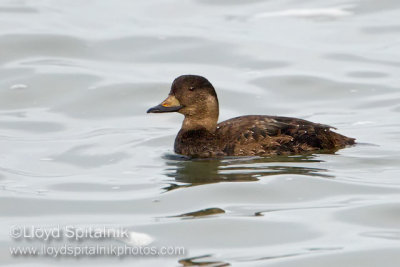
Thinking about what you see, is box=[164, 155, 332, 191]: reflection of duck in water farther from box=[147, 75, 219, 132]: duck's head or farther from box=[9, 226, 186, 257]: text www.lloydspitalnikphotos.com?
box=[9, 226, 186, 257]: text www.lloydspitalnikphotos.com

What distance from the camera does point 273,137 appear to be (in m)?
9.86

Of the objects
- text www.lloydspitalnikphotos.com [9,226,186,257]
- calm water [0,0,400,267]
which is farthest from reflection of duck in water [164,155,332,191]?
text www.lloydspitalnikphotos.com [9,226,186,257]

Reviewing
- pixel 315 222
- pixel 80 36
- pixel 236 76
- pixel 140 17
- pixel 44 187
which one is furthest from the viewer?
pixel 140 17

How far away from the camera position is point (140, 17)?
17.1 m

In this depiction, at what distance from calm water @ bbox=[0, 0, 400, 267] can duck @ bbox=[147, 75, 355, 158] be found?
21 cm

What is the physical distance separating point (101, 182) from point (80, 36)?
702 centimetres

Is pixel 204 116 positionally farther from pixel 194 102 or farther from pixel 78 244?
pixel 78 244

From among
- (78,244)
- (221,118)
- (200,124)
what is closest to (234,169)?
(200,124)

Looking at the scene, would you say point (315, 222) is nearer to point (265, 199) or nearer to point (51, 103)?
point (265, 199)

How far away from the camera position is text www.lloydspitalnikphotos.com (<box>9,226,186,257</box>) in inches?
283

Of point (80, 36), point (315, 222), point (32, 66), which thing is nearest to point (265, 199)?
point (315, 222)

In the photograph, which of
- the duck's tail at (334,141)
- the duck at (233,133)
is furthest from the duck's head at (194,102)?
the duck's tail at (334,141)

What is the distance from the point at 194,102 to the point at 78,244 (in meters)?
3.35

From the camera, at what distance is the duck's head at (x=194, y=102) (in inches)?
408
